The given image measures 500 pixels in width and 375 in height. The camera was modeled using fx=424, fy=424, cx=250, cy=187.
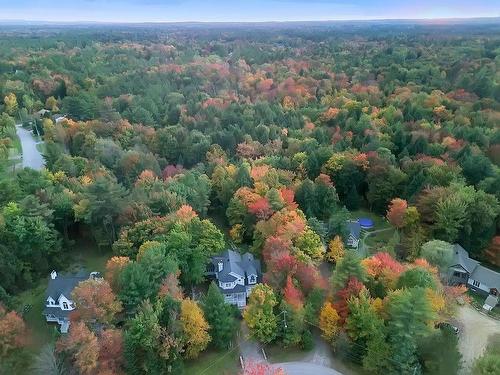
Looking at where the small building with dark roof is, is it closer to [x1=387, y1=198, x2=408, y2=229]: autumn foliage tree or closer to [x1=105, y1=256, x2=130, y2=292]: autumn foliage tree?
[x1=387, y1=198, x2=408, y2=229]: autumn foliage tree

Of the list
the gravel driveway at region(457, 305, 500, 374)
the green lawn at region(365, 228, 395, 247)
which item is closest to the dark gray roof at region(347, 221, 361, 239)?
the green lawn at region(365, 228, 395, 247)

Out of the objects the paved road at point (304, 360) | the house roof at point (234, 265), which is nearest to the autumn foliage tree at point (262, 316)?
the paved road at point (304, 360)

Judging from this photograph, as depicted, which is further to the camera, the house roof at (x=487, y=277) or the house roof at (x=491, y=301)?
the house roof at (x=487, y=277)

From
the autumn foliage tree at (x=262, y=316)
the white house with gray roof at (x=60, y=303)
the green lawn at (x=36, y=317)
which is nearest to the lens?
the autumn foliage tree at (x=262, y=316)

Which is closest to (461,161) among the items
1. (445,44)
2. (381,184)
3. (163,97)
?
(381,184)

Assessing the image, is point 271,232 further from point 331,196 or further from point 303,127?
point 303,127

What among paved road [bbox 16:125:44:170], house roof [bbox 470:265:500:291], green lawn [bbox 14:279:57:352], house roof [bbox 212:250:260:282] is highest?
house roof [bbox 212:250:260:282]

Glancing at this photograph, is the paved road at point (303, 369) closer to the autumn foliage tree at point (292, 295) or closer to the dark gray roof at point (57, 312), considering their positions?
the autumn foliage tree at point (292, 295)

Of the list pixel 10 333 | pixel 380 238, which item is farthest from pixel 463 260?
pixel 10 333
